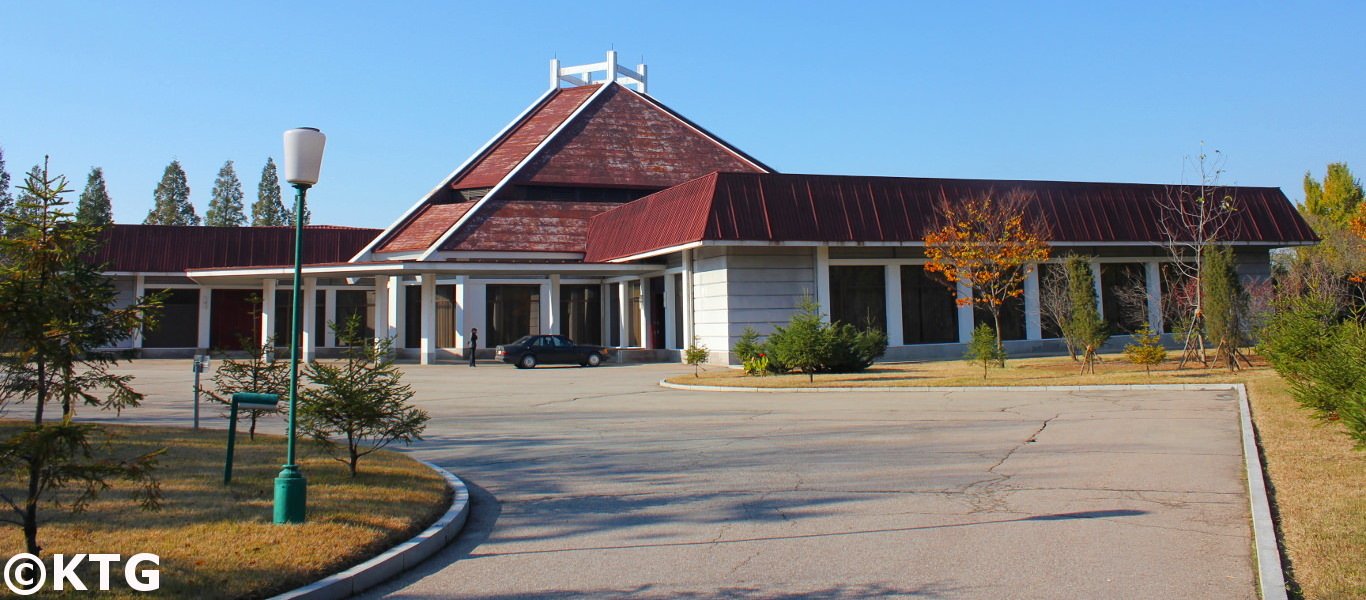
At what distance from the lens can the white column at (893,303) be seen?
3300 cm

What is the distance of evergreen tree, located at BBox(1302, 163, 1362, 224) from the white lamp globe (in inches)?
2839

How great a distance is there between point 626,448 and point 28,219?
7.60m

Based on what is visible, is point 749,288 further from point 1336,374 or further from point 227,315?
point 227,315

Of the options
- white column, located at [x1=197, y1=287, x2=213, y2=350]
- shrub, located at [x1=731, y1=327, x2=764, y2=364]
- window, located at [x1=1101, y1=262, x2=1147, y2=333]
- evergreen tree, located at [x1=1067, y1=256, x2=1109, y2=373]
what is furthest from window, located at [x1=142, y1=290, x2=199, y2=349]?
window, located at [x1=1101, y1=262, x2=1147, y2=333]

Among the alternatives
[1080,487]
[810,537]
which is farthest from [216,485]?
[1080,487]

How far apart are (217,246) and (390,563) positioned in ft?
146

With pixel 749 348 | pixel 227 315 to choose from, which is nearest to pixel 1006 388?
pixel 749 348

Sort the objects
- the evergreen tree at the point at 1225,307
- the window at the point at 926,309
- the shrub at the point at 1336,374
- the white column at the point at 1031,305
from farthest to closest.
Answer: the white column at the point at 1031,305 < the window at the point at 926,309 < the evergreen tree at the point at 1225,307 < the shrub at the point at 1336,374

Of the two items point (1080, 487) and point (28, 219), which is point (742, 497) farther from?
point (28, 219)

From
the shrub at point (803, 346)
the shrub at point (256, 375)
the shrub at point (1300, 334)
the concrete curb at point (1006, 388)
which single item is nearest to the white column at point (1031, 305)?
the shrub at point (803, 346)

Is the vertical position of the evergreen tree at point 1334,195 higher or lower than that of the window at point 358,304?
higher

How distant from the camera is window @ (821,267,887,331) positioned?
32.4m

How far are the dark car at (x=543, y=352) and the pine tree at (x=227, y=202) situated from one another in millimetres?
69204

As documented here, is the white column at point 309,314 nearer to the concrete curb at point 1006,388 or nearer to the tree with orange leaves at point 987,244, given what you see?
the concrete curb at point 1006,388
